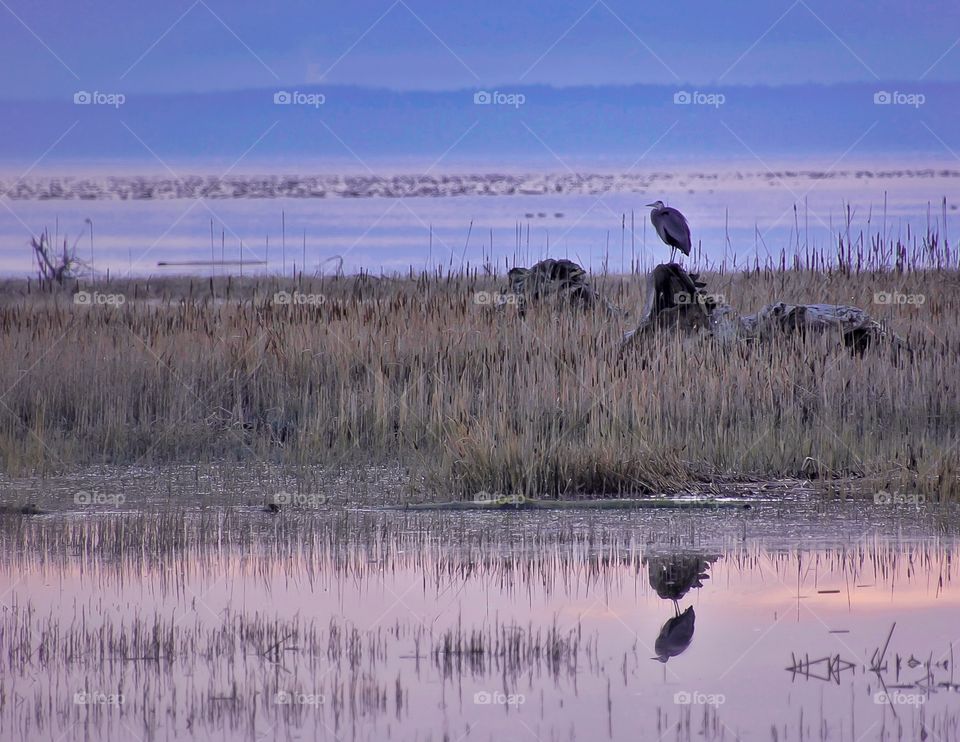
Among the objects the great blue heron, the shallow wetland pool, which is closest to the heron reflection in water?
the shallow wetland pool

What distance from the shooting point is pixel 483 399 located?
9594mm

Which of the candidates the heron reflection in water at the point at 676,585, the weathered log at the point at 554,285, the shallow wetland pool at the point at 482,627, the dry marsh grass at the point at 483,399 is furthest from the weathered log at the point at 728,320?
the heron reflection in water at the point at 676,585

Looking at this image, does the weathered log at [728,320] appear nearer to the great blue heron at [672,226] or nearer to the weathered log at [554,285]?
the great blue heron at [672,226]

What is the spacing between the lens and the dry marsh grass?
27.8ft

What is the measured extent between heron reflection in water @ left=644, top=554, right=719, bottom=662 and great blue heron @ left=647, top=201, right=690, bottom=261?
229 inches

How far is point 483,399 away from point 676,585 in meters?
4.02

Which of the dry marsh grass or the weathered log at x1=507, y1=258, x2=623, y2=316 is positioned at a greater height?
the weathered log at x1=507, y1=258, x2=623, y2=316

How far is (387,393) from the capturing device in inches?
410

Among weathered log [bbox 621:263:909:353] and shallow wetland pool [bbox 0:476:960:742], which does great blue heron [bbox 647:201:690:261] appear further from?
shallow wetland pool [bbox 0:476:960:742]

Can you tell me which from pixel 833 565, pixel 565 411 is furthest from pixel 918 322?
pixel 833 565

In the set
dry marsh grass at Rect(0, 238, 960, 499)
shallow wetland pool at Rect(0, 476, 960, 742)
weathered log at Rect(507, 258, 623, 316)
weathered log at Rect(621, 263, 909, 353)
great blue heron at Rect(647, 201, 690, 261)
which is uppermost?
great blue heron at Rect(647, 201, 690, 261)

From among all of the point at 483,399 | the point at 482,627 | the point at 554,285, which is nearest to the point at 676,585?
the point at 482,627

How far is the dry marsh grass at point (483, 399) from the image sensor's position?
8.47m

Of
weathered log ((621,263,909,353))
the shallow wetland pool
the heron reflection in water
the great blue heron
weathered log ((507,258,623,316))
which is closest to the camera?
the shallow wetland pool
